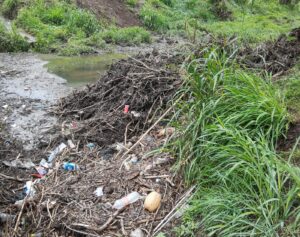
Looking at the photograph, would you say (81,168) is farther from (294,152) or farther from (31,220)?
(294,152)

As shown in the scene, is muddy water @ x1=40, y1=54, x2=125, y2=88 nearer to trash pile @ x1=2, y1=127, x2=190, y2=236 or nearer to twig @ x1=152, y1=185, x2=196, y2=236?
trash pile @ x1=2, y1=127, x2=190, y2=236

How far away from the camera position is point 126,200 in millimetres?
3344

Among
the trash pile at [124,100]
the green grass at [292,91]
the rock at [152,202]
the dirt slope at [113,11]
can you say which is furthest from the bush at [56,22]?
the rock at [152,202]

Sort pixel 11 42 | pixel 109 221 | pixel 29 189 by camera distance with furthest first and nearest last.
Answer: pixel 11 42 → pixel 29 189 → pixel 109 221

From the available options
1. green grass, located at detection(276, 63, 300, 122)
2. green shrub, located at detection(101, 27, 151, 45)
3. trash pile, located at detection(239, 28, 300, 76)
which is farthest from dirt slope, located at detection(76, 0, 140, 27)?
green grass, located at detection(276, 63, 300, 122)

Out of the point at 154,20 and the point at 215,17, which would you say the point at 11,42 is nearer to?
the point at 154,20

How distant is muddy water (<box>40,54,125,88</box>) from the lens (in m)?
8.22

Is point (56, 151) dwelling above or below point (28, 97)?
above

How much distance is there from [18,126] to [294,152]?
3.60 m

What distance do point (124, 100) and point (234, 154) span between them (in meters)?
2.36

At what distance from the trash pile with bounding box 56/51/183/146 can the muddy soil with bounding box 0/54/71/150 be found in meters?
0.36

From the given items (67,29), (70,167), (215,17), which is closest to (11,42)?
(67,29)

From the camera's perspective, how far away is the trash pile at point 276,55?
5.32m

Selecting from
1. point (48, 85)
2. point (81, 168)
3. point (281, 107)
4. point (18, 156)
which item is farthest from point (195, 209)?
point (48, 85)
